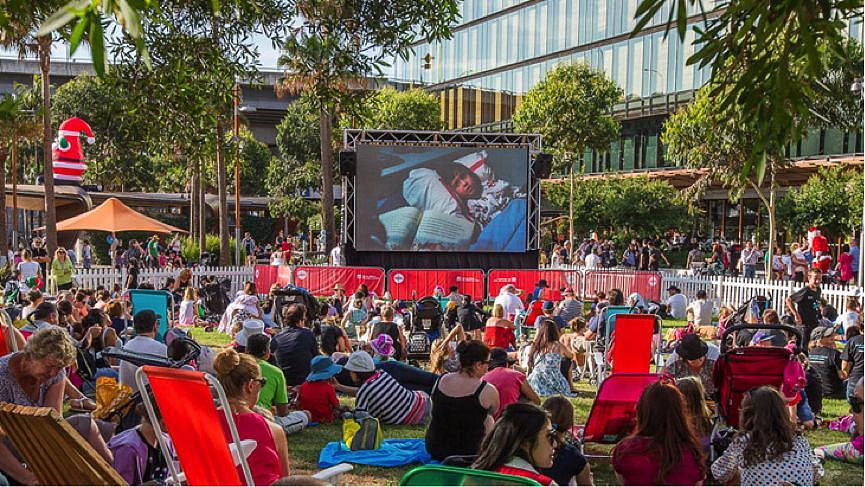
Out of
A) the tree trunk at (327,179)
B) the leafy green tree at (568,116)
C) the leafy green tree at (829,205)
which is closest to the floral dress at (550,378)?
the tree trunk at (327,179)

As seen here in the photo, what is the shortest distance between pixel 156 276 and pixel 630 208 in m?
20.1

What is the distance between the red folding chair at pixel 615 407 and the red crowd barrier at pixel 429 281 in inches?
569

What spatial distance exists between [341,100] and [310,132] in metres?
38.2

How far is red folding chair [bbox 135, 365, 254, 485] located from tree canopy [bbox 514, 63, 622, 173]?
102 ft

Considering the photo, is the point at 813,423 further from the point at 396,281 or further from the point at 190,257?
the point at 190,257

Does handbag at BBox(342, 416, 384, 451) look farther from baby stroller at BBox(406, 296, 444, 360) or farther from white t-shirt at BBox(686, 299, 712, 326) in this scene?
white t-shirt at BBox(686, 299, 712, 326)

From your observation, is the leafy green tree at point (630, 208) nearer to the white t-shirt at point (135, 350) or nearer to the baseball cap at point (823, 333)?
the baseball cap at point (823, 333)

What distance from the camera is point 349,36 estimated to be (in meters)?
10.4

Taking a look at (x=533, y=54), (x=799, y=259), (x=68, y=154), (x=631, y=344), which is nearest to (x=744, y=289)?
(x=799, y=259)

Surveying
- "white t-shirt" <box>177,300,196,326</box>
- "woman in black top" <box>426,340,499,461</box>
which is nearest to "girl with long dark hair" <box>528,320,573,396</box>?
"woman in black top" <box>426,340,499,461</box>

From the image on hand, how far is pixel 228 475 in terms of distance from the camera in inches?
165

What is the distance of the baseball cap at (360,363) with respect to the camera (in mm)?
9023

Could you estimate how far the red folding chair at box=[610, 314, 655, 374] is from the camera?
1008cm

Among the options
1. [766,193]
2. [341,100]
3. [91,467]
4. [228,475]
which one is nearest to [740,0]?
[228,475]
